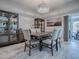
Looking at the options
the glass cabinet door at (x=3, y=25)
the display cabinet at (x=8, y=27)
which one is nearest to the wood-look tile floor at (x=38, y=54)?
the display cabinet at (x=8, y=27)

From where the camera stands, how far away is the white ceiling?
3.72 meters

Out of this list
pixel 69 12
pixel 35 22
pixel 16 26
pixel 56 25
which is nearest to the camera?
pixel 16 26

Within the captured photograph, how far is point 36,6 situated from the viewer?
455 centimetres

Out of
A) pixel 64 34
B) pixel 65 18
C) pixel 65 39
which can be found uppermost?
pixel 65 18

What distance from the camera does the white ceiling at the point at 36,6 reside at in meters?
3.72

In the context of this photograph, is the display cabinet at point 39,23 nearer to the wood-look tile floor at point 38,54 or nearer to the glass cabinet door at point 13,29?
the glass cabinet door at point 13,29

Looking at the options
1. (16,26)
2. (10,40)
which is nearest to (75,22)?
(16,26)

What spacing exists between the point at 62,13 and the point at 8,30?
3.93 meters

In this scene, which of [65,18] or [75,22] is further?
[75,22]

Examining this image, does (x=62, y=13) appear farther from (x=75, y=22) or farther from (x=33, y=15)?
(x=75, y=22)

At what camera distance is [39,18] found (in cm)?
622

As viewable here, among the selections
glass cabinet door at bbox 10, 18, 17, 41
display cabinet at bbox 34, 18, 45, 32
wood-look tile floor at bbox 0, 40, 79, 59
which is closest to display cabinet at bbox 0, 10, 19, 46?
glass cabinet door at bbox 10, 18, 17, 41

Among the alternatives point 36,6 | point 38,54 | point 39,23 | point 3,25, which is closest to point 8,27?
point 3,25

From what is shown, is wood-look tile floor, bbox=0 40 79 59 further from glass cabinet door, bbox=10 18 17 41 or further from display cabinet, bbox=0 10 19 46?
glass cabinet door, bbox=10 18 17 41
